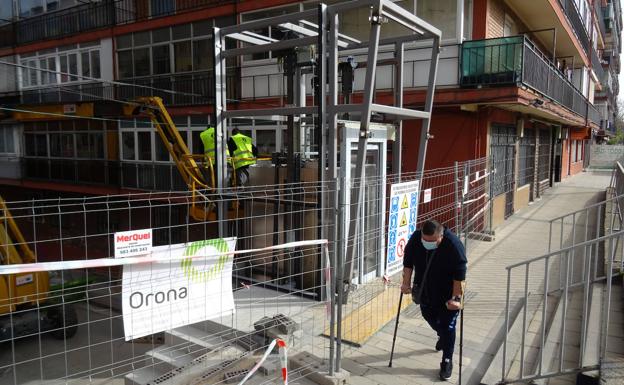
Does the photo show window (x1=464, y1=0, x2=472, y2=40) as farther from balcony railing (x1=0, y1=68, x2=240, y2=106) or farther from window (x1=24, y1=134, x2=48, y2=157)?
window (x1=24, y1=134, x2=48, y2=157)

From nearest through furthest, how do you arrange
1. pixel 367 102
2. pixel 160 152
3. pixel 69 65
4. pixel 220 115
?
1. pixel 367 102
2. pixel 220 115
3. pixel 160 152
4. pixel 69 65

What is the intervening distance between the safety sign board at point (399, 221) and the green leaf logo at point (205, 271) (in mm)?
2216

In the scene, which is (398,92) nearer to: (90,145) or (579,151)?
(90,145)

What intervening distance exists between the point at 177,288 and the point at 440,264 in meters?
2.40

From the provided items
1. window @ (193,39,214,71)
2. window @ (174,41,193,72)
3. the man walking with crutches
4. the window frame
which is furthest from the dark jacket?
the window frame

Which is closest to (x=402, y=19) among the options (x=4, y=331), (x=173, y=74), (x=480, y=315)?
(x=480, y=315)

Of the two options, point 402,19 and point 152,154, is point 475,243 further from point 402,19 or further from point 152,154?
point 152,154

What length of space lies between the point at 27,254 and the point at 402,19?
8495mm

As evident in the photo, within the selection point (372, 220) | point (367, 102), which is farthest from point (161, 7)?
point (367, 102)

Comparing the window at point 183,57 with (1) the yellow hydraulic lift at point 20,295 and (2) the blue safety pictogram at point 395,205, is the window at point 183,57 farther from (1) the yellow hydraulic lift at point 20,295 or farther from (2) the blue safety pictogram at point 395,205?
(2) the blue safety pictogram at point 395,205

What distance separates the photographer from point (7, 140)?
22.7 metres

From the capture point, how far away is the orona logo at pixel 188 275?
3.39m

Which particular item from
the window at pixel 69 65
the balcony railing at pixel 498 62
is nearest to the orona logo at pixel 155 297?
the balcony railing at pixel 498 62

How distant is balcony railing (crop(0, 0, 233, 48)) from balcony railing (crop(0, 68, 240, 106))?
216 cm
